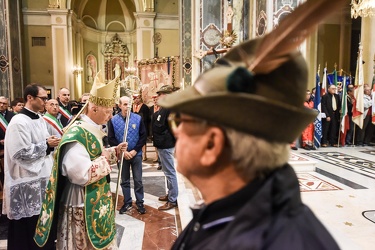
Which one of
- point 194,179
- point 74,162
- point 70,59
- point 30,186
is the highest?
point 70,59

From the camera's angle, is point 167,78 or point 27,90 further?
point 167,78

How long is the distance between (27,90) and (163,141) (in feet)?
6.59

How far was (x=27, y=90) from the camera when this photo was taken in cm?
288

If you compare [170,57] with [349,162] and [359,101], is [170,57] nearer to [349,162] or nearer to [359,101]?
[359,101]

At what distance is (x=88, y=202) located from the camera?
7.31ft

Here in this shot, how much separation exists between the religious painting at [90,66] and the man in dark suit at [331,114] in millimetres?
14300

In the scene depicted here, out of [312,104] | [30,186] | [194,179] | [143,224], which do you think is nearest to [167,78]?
[312,104]

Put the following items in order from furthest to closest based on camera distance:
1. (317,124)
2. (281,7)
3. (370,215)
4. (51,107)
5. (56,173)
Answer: (317,124), (281,7), (51,107), (370,215), (56,173)

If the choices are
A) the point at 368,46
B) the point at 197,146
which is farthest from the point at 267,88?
the point at 368,46

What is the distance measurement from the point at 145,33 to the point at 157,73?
448cm

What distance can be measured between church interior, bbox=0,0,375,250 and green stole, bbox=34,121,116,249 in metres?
0.72

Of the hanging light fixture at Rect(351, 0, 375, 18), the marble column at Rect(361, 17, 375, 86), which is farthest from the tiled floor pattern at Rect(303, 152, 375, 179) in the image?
the marble column at Rect(361, 17, 375, 86)

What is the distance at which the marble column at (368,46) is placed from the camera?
930 cm

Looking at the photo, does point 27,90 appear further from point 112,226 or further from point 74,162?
point 112,226
